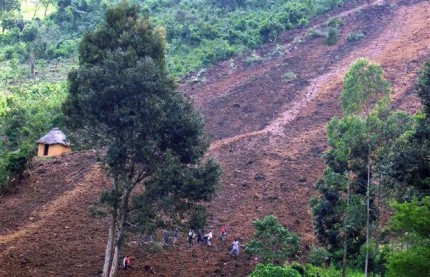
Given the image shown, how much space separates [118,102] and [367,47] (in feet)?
82.6

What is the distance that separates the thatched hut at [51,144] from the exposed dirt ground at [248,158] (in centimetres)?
77

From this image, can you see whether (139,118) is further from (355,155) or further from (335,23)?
(335,23)

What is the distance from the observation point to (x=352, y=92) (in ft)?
56.5

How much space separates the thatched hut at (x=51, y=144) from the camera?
26.4 m

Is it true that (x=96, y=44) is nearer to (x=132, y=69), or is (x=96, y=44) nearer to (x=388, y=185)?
(x=132, y=69)

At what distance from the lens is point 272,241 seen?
1667cm

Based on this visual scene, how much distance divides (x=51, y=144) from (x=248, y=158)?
29.4 ft

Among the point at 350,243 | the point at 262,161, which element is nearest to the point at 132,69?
the point at 350,243

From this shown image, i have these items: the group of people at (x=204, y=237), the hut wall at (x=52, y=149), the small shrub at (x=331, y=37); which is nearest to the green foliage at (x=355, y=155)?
the group of people at (x=204, y=237)

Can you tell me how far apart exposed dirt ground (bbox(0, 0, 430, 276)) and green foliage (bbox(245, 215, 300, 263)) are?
1.88 m

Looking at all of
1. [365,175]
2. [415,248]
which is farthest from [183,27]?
[415,248]

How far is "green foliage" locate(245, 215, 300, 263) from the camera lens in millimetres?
16672

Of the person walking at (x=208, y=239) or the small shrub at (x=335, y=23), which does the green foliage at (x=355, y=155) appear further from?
the small shrub at (x=335, y=23)

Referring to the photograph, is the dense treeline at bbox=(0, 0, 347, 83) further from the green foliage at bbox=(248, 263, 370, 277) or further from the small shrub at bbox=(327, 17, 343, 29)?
the green foliage at bbox=(248, 263, 370, 277)
